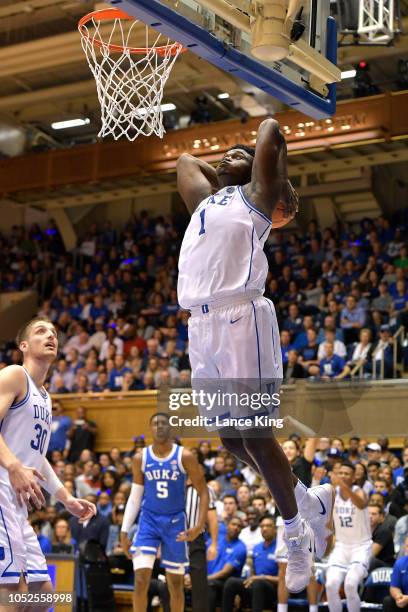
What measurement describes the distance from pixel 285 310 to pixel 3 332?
973 centimetres

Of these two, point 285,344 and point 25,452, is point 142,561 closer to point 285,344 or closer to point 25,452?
point 25,452

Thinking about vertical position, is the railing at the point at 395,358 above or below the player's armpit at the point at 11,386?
above

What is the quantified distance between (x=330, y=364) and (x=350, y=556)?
16.0 ft

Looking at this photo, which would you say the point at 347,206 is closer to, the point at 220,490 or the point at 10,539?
the point at 220,490

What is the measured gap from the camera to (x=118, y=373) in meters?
18.3

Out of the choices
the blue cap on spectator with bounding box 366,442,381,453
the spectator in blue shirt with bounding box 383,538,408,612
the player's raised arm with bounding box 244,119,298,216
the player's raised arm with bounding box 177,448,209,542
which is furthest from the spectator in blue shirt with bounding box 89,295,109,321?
the player's raised arm with bounding box 244,119,298,216

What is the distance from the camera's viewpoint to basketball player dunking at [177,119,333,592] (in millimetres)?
5273

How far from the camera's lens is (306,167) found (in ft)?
69.4

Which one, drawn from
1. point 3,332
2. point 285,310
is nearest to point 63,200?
point 3,332

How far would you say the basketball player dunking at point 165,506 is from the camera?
9.56m

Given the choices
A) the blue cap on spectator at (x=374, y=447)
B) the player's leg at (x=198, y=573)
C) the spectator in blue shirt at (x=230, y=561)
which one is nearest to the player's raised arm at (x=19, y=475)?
the player's leg at (x=198, y=573)

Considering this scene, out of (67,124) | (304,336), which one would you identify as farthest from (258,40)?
(67,124)

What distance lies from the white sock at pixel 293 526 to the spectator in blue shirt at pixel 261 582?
6.09 metres

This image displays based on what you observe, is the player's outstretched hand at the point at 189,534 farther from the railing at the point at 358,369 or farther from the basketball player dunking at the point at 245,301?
the railing at the point at 358,369
